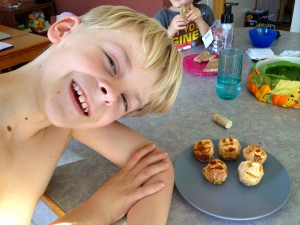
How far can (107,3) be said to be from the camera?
336 cm

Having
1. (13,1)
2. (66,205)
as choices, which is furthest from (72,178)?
(13,1)

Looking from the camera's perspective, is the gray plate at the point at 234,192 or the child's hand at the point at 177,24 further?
the child's hand at the point at 177,24

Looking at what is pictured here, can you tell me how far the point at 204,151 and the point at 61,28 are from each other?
1.66ft

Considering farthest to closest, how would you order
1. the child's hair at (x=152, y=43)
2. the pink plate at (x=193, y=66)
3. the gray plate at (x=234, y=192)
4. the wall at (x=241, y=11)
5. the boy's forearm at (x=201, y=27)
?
1. the wall at (x=241, y=11)
2. the boy's forearm at (x=201, y=27)
3. the pink plate at (x=193, y=66)
4. the child's hair at (x=152, y=43)
5. the gray plate at (x=234, y=192)

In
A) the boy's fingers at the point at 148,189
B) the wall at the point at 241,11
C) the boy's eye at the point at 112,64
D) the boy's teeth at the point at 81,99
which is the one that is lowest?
the wall at the point at 241,11

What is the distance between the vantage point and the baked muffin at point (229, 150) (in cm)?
77

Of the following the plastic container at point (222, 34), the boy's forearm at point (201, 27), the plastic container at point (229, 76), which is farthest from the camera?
the boy's forearm at point (201, 27)

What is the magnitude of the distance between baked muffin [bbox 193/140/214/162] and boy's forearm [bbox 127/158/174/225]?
95mm

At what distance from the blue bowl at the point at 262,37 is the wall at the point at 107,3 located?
5.12 ft

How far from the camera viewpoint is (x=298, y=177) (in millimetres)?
739

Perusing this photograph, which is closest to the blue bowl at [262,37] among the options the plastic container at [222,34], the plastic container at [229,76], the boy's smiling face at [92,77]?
the plastic container at [222,34]

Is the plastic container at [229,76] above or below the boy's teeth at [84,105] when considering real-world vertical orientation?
below

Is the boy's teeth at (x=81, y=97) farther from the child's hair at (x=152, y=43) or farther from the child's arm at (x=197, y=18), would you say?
the child's arm at (x=197, y=18)

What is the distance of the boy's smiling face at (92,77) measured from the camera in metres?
0.69
